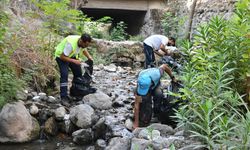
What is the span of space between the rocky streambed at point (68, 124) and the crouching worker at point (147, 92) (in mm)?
271

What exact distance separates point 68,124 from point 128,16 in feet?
49.2

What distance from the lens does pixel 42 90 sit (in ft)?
21.3

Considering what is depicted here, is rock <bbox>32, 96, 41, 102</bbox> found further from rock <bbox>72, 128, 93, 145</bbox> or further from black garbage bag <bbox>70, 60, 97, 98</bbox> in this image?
rock <bbox>72, 128, 93, 145</bbox>

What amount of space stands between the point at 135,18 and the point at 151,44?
1057 centimetres

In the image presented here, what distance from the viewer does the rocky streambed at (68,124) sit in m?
4.79

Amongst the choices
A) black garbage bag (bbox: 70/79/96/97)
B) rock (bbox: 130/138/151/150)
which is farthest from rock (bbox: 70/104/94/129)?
rock (bbox: 130/138/151/150)

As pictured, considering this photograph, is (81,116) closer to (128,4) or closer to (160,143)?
(160,143)

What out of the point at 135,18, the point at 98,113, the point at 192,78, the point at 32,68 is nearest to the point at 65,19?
the point at 32,68

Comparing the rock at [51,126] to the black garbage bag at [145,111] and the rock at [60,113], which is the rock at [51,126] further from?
the black garbage bag at [145,111]

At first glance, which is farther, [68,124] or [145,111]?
[68,124]

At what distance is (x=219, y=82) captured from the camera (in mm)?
3084

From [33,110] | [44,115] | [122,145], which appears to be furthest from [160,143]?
[33,110]

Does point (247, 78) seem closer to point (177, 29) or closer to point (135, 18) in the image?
point (177, 29)

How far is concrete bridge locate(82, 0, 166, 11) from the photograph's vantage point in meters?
16.5
